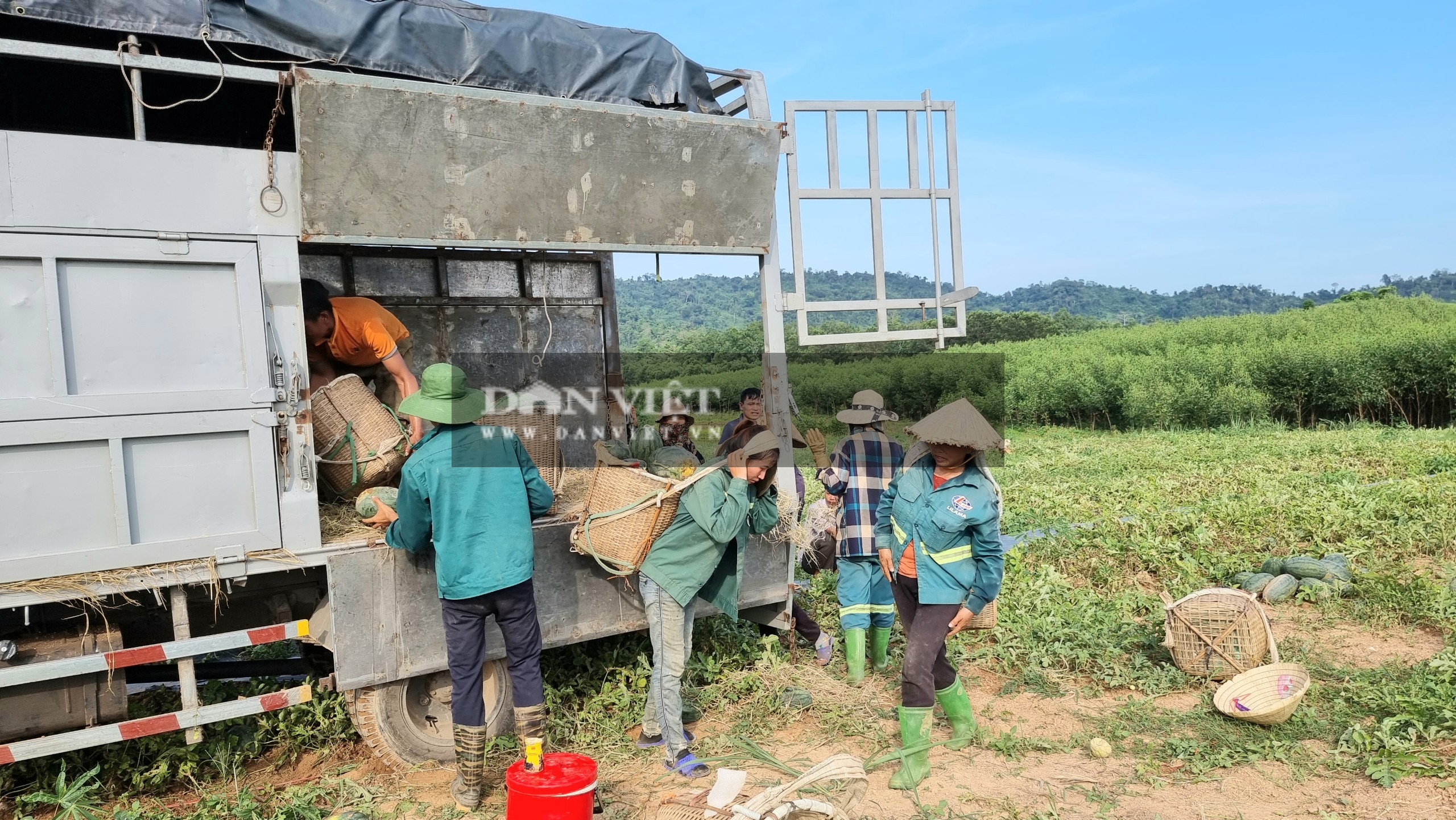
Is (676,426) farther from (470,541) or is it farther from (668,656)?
(470,541)

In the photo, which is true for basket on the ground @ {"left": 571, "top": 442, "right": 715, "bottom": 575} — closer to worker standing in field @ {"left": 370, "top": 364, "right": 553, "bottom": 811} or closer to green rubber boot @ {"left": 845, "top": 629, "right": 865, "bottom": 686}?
worker standing in field @ {"left": 370, "top": 364, "right": 553, "bottom": 811}

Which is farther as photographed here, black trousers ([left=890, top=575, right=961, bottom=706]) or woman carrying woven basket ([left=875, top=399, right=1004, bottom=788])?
black trousers ([left=890, top=575, right=961, bottom=706])

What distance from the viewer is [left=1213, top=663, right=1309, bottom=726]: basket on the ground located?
14.8 ft

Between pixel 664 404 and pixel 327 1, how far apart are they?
12.2 ft

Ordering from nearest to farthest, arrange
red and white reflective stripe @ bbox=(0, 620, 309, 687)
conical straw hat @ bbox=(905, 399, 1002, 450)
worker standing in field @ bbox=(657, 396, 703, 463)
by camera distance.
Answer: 1. red and white reflective stripe @ bbox=(0, 620, 309, 687)
2. conical straw hat @ bbox=(905, 399, 1002, 450)
3. worker standing in field @ bbox=(657, 396, 703, 463)

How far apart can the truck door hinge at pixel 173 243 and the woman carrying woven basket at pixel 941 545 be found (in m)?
3.07

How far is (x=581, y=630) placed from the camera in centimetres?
455

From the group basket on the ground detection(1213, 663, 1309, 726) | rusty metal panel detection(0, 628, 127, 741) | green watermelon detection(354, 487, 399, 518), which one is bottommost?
basket on the ground detection(1213, 663, 1309, 726)

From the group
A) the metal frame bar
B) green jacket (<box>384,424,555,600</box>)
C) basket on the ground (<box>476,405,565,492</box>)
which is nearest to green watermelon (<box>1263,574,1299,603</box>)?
basket on the ground (<box>476,405,565,492</box>)

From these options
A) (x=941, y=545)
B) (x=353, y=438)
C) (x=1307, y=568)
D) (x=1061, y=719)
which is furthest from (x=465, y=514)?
(x=1307, y=568)

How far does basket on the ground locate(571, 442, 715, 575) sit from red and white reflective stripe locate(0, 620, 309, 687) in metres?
1.37

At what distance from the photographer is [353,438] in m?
4.45

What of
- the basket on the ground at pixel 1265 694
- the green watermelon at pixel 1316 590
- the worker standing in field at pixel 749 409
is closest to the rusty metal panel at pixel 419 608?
the worker standing in field at pixel 749 409

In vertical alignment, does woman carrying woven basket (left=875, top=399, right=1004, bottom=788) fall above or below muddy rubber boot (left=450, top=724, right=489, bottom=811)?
above
